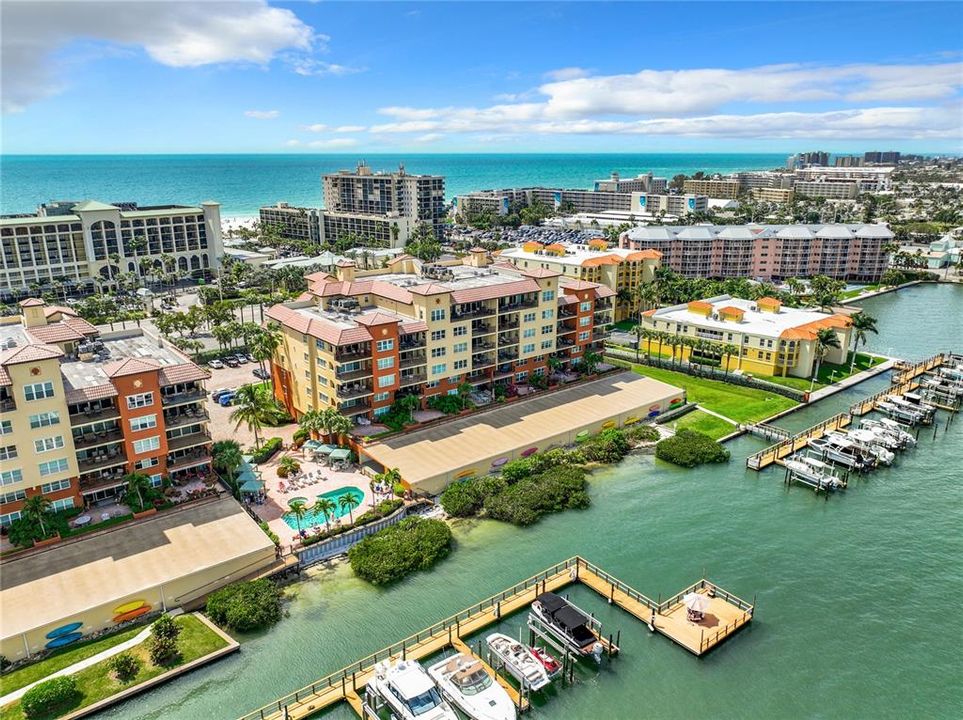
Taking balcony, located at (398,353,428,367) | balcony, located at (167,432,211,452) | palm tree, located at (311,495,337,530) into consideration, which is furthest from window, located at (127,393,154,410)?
balcony, located at (398,353,428,367)

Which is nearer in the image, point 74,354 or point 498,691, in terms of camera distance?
point 498,691

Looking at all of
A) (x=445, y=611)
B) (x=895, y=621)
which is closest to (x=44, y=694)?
(x=445, y=611)

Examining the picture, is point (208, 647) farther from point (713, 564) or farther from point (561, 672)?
point (713, 564)

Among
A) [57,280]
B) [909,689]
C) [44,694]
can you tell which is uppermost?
[57,280]

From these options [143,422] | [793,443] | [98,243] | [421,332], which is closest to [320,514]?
[143,422]

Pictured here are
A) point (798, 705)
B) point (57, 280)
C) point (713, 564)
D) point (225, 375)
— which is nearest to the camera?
point (798, 705)

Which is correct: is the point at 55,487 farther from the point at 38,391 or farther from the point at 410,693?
the point at 410,693
